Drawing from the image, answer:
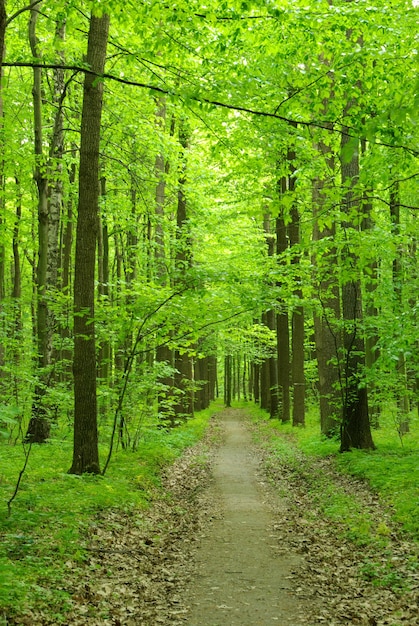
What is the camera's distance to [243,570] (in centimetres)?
655

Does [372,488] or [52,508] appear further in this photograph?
[372,488]

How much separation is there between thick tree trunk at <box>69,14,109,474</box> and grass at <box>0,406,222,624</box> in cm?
70

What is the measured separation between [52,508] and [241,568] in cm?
279

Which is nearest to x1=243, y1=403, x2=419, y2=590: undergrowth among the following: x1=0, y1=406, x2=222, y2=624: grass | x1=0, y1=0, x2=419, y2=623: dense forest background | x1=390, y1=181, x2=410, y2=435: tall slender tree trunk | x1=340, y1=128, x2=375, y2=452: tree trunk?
x1=0, y1=0, x2=419, y2=623: dense forest background

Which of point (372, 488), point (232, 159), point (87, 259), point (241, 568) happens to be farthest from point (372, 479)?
point (232, 159)

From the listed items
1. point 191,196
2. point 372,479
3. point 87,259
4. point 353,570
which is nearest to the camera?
point 353,570

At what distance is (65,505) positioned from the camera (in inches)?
298

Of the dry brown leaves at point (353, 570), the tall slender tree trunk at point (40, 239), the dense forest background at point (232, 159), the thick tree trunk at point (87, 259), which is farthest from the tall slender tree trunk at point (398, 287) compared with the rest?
the tall slender tree trunk at point (40, 239)

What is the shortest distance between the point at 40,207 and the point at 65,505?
296 inches

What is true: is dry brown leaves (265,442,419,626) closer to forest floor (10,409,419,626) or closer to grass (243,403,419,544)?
forest floor (10,409,419,626)

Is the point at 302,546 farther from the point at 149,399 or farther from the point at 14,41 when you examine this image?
the point at 14,41

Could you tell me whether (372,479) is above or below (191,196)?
below

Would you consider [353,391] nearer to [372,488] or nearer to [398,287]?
[398,287]

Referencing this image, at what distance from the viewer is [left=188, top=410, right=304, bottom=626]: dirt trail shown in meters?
5.30
